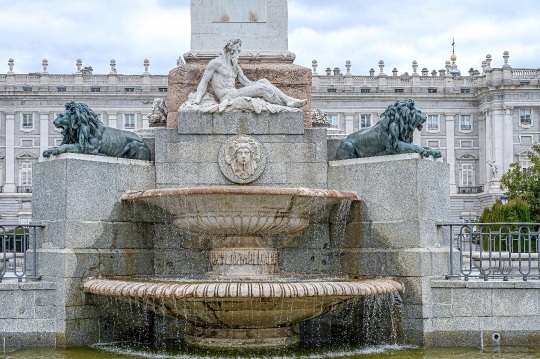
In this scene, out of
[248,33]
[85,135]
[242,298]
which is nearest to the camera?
[242,298]

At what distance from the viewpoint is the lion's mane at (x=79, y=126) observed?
9062 mm

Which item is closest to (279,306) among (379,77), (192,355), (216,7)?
(192,355)

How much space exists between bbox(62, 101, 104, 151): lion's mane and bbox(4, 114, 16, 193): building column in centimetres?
6974

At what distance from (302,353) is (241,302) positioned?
0.98 metres

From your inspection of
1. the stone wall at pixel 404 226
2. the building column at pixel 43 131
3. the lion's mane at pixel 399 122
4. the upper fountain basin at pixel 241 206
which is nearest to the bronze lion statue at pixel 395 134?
the lion's mane at pixel 399 122

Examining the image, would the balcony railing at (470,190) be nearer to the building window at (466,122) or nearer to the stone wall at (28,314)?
the building window at (466,122)

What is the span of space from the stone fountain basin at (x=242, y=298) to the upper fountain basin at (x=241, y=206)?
3.53 feet

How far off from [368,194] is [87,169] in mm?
3241

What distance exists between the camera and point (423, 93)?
7938 cm

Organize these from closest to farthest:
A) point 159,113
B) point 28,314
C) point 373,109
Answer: point 28,314 < point 159,113 < point 373,109

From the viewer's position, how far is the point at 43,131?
77438mm

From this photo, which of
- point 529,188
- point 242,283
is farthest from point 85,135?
point 529,188

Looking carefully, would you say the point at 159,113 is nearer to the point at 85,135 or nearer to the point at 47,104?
the point at 85,135

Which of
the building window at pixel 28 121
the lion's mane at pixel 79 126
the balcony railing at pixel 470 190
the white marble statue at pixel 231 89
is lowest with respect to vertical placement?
the lion's mane at pixel 79 126
